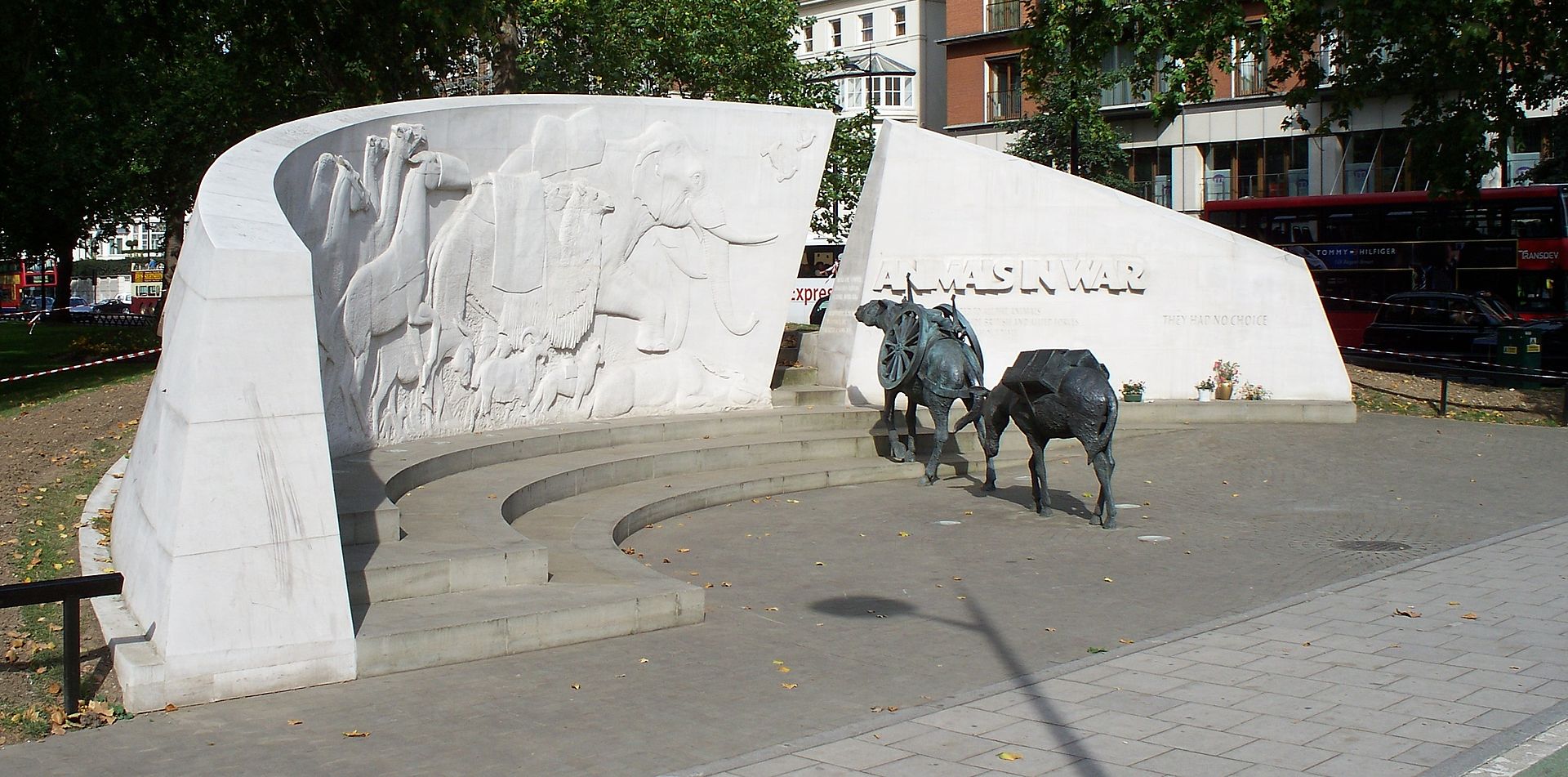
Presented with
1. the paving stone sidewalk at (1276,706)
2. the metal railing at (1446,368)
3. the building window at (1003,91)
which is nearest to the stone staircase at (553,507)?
the paving stone sidewalk at (1276,706)

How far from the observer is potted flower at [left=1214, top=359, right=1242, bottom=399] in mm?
18641

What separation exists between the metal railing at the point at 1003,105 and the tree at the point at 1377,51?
29.1 meters

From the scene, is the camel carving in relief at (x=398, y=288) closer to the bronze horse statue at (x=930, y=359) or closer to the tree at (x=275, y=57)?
the bronze horse statue at (x=930, y=359)

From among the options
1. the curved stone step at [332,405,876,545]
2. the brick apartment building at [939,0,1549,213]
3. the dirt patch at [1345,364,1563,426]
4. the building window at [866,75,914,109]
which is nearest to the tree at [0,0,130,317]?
the curved stone step at [332,405,876,545]

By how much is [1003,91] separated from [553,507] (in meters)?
46.3

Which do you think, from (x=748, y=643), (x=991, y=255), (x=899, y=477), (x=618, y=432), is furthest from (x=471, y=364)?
(x=991, y=255)

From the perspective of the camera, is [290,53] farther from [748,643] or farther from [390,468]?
[748,643]

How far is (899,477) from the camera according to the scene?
46.5 ft

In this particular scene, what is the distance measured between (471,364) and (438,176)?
1776mm

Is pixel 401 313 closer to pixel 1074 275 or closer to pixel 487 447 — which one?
pixel 487 447

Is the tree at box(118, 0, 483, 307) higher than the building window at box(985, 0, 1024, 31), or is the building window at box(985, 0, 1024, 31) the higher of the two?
the building window at box(985, 0, 1024, 31)

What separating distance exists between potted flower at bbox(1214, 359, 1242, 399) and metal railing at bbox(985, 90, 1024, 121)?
35435mm

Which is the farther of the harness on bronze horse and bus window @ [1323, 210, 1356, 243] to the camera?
bus window @ [1323, 210, 1356, 243]

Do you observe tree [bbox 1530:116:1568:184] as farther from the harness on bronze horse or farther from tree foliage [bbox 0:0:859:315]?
the harness on bronze horse
